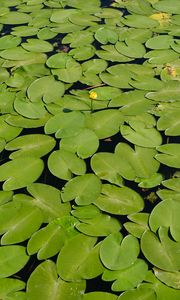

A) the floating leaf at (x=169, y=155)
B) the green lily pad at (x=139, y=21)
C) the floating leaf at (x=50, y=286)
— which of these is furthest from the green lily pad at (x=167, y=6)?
the floating leaf at (x=50, y=286)

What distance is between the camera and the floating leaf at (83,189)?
1.86 m

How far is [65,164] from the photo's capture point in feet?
6.68

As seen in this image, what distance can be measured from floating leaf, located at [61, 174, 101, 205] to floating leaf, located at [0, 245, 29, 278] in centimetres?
31

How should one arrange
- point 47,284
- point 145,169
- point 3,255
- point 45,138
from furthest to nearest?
point 45,138 → point 145,169 → point 3,255 → point 47,284

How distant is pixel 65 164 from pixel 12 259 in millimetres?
567

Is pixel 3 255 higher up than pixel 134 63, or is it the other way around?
pixel 134 63

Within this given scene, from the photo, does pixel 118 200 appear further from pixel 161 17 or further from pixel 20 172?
pixel 161 17

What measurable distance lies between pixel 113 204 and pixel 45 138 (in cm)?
59

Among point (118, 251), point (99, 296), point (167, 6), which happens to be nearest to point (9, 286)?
point (99, 296)

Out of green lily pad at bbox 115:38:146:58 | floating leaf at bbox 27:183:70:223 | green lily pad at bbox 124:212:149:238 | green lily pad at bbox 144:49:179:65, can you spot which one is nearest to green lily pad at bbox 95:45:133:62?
green lily pad at bbox 115:38:146:58

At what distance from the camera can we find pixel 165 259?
1.62 meters

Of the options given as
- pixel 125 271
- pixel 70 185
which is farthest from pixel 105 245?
pixel 70 185

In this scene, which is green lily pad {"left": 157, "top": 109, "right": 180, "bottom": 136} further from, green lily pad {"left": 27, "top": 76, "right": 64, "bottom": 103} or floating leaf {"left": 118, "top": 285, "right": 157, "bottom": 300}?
floating leaf {"left": 118, "top": 285, "right": 157, "bottom": 300}

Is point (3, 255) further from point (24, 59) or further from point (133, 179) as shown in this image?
point (24, 59)
